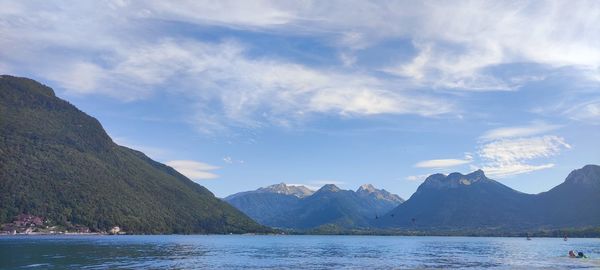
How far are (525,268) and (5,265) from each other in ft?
342

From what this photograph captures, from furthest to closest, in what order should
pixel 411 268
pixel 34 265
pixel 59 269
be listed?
pixel 411 268
pixel 34 265
pixel 59 269

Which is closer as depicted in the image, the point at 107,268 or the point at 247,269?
the point at 107,268

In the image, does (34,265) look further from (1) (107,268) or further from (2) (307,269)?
(2) (307,269)

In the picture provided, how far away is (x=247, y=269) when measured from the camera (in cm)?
9994

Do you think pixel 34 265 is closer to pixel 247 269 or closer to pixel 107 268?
pixel 107 268

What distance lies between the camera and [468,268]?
104875mm

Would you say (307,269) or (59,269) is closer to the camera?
(59,269)

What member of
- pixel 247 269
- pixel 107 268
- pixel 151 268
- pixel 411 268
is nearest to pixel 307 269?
pixel 247 269

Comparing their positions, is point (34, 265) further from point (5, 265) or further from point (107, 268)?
point (107, 268)

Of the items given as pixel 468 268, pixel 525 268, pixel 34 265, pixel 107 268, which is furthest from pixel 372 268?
pixel 34 265

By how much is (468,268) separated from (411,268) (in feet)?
41.5

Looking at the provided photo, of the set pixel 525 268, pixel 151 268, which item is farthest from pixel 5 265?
pixel 525 268

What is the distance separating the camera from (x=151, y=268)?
95.9 metres

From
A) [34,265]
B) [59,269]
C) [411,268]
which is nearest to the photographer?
[59,269]
